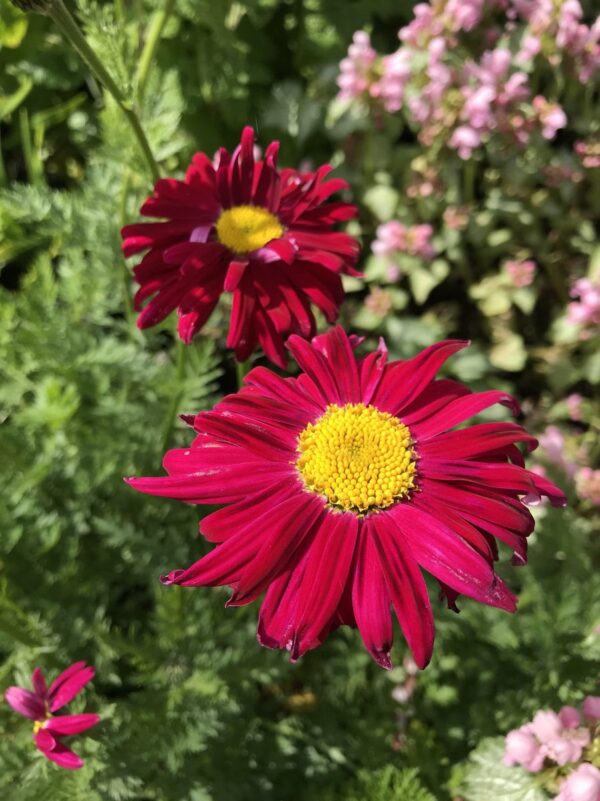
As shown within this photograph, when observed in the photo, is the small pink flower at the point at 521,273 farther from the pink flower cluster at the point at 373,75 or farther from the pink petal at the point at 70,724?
the pink petal at the point at 70,724

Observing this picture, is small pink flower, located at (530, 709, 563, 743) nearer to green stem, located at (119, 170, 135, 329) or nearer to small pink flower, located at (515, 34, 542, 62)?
green stem, located at (119, 170, 135, 329)

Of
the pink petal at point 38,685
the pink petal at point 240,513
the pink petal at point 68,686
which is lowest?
the pink petal at point 68,686

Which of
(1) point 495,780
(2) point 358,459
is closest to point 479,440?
(2) point 358,459

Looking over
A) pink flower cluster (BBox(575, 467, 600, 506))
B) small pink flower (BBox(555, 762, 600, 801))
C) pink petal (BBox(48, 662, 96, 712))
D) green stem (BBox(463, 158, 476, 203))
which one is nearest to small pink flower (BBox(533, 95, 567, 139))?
green stem (BBox(463, 158, 476, 203))

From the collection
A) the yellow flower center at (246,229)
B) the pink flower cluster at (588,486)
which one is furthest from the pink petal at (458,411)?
the pink flower cluster at (588,486)

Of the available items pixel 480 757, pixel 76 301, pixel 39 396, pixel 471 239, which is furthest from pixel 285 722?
pixel 471 239

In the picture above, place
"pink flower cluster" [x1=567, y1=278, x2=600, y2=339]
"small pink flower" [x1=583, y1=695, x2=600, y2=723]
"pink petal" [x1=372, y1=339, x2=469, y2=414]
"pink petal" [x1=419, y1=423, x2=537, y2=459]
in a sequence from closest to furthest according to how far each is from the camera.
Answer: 1. "pink petal" [x1=419, y1=423, x2=537, y2=459]
2. "pink petal" [x1=372, y1=339, x2=469, y2=414]
3. "small pink flower" [x1=583, y1=695, x2=600, y2=723]
4. "pink flower cluster" [x1=567, y1=278, x2=600, y2=339]
